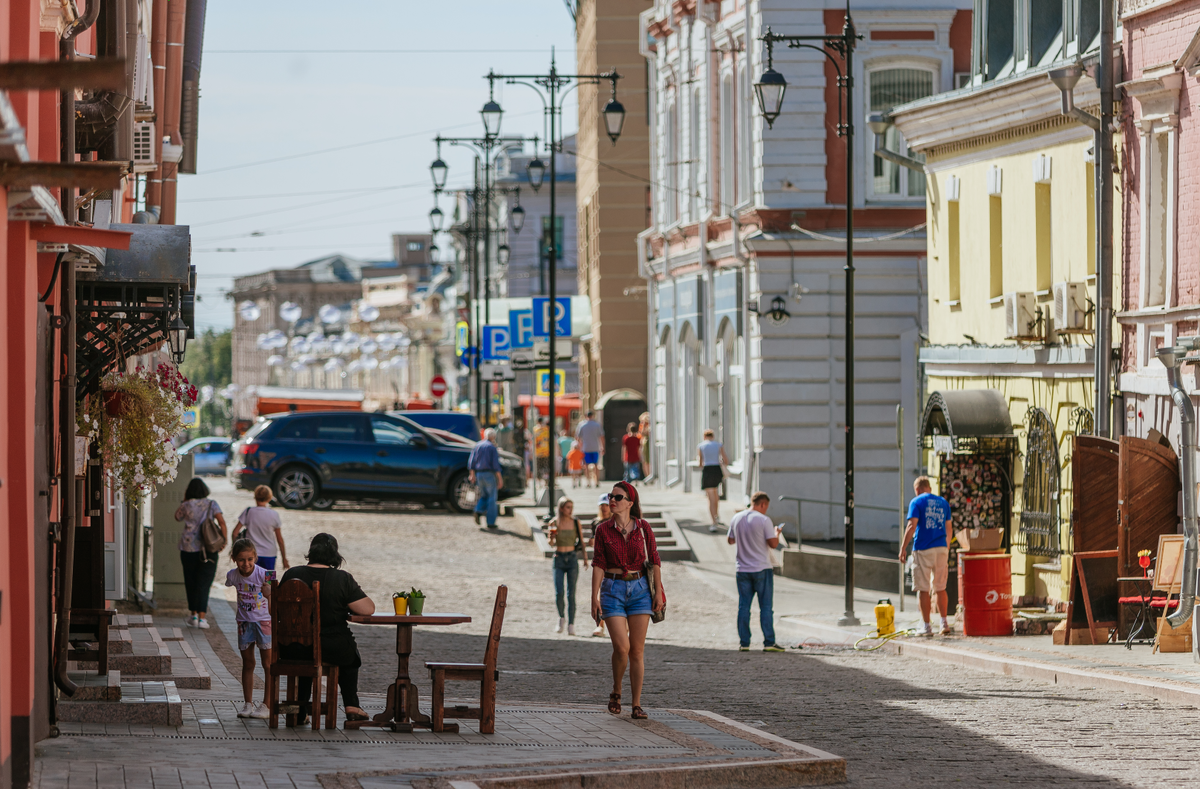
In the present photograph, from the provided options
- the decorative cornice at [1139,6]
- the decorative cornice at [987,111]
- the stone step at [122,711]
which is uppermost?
the decorative cornice at [1139,6]

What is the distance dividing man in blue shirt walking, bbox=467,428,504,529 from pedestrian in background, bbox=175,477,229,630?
1226cm

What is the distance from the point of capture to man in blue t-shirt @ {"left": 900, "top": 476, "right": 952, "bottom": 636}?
20.3 metres

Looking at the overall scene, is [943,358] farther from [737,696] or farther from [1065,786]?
[1065,786]

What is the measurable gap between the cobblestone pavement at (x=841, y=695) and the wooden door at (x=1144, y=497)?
246 centimetres

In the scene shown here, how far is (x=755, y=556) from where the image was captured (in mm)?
19203

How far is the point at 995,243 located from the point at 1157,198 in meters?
4.58

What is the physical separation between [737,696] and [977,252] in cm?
1128

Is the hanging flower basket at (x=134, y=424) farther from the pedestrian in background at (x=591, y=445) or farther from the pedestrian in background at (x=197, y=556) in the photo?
the pedestrian in background at (x=591, y=445)

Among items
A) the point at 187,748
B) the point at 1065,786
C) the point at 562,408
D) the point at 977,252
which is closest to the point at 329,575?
the point at 187,748

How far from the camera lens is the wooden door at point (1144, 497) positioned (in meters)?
18.7

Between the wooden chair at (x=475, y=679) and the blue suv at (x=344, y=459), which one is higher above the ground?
the blue suv at (x=344, y=459)

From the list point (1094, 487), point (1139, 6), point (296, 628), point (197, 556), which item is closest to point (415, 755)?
point (296, 628)

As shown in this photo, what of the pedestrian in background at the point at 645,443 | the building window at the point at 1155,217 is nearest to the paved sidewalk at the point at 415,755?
the building window at the point at 1155,217

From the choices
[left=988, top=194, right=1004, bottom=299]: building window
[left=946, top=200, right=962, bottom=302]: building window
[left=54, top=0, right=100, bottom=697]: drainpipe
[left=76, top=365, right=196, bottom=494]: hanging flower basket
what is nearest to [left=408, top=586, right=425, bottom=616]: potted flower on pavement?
[left=54, top=0, right=100, bottom=697]: drainpipe
